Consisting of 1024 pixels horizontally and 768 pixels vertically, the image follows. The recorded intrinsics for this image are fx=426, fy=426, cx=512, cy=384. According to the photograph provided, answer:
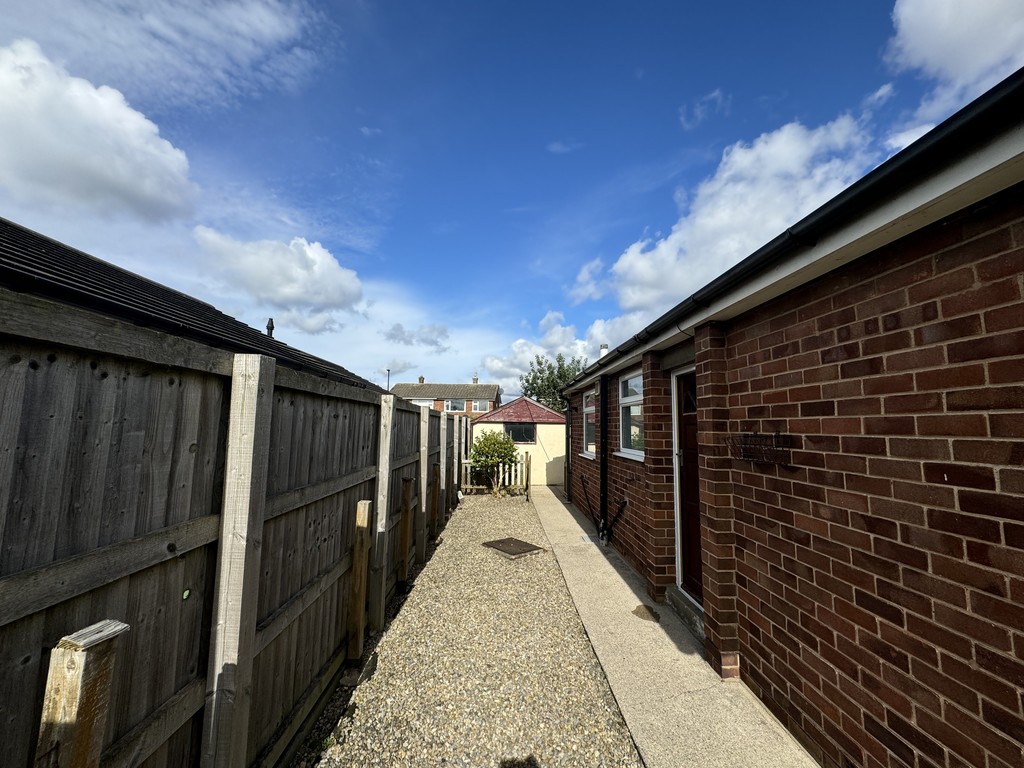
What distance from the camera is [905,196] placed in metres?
1.84

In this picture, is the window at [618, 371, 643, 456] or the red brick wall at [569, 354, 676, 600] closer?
the red brick wall at [569, 354, 676, 600]

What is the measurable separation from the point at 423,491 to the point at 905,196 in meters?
5.82

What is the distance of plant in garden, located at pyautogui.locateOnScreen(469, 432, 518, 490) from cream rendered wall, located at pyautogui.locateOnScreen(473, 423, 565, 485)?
2481mm

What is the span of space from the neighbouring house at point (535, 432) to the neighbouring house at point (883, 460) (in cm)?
981

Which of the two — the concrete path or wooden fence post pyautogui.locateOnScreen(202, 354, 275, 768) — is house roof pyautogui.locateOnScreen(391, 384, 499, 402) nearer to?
the concrete path

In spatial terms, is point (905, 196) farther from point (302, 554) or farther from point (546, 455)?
point (546, 455)

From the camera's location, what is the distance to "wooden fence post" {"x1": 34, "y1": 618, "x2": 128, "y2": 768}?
0.98 metres

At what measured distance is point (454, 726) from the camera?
2.78m

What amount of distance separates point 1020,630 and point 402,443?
192 inches

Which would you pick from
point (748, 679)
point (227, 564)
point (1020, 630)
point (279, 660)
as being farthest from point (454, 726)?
point (1020, 630)

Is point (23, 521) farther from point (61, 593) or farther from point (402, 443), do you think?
point (402, 443)

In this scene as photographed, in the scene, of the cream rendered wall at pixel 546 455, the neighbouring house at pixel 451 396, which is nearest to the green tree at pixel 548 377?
the neighbouring house at pixel 451 396

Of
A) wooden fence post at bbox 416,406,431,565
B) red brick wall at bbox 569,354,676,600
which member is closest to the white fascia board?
red brick wall at bbox 569,354,676,600

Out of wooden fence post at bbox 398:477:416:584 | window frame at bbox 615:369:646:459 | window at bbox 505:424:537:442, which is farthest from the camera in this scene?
window at bbox 505:424:537:442
